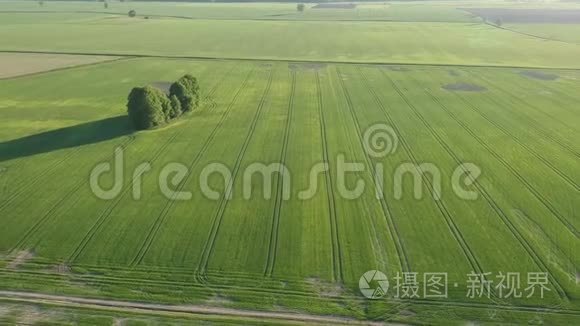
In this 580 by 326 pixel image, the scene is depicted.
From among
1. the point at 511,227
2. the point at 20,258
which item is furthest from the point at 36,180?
the point at 511,227

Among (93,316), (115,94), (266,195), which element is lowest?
(93,316)

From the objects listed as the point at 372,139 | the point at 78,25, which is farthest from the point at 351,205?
the point at 78,25

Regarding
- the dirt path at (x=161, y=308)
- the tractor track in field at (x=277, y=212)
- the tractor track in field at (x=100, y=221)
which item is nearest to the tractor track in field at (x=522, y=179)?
the dirt path at (x=161, y=308)

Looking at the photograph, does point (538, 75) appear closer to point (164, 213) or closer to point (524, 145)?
point (524, 145)

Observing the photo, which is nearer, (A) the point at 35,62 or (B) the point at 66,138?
(B) the point at 66,138

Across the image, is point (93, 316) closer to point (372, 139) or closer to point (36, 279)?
point (36, 279)

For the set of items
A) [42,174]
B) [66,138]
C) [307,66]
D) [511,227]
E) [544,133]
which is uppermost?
[307,66]
